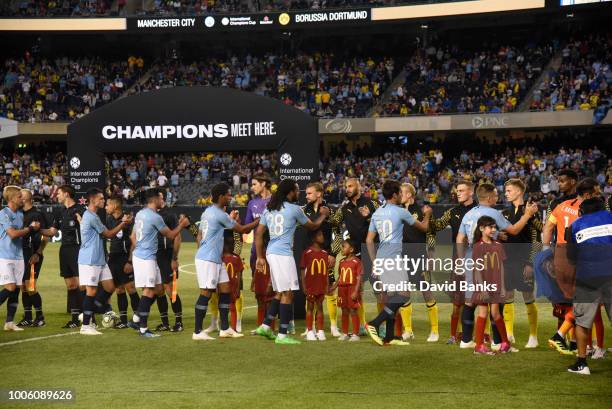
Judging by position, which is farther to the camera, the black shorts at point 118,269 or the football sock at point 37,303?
the football sock at point 37,303

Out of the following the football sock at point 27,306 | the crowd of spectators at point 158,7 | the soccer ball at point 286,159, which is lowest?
the football sock at point 27,306

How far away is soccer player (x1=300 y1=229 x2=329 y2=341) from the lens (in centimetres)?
1222

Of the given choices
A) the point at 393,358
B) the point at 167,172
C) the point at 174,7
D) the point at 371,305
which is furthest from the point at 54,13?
the point at 393,358

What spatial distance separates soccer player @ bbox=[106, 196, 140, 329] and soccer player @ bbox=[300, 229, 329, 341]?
2.97m

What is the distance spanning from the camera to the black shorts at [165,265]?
13.4 m

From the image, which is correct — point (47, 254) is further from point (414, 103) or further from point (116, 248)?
point (414, 103)

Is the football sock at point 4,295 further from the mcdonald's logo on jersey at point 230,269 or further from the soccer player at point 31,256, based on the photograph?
the mcdonald's logo on jersey at point 230,269

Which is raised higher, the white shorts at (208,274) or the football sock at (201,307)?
the white shorts at (208,274)

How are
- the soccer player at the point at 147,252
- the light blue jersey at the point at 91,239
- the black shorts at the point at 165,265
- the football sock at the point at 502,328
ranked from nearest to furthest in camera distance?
the football sock at the point at 502,328
the soccer player at the point at 147,252
the light blue jersey at the point at 91,239
the black shorts at the point at 165,265

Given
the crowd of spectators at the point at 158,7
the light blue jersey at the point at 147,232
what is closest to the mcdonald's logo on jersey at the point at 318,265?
the light blue jersey at the point at 147,232

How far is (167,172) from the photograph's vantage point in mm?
41062

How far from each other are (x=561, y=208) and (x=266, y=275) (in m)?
4.32

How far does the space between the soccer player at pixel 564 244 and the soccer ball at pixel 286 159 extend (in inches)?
179

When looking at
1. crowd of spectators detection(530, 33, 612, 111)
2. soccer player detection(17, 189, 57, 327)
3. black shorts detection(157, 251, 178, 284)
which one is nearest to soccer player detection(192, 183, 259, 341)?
black shorts detection(157, 251, 178, 284)
